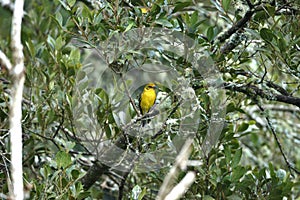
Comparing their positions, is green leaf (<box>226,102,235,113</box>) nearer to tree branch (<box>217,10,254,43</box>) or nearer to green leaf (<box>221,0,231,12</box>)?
tree branch (<box>217,10,254,43</box>)

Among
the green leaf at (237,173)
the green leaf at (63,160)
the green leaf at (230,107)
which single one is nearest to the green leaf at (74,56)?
the green leaf at (63,160)

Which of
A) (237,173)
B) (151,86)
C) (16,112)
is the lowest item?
(237,173)

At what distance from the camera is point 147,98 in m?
2.54

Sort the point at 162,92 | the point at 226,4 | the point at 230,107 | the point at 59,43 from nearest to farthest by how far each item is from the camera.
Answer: the point at 226,4 → the point at 230,107 → the point at 162,92 → the point at 59,43

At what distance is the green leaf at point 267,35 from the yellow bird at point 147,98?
0.62 m

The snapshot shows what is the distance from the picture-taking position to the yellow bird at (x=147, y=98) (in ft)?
8.06

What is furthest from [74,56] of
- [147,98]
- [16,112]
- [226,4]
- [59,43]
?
[16,112]

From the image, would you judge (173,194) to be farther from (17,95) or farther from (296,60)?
(296,60)

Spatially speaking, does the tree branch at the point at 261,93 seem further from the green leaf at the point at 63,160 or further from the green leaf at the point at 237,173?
the green leaf at the point at 63,160

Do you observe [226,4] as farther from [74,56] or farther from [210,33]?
[74,56]

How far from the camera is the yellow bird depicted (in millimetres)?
2456

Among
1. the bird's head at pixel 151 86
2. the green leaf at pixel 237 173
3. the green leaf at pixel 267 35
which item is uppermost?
the green leaf at pixel 267 35

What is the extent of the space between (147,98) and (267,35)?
0.71 metres

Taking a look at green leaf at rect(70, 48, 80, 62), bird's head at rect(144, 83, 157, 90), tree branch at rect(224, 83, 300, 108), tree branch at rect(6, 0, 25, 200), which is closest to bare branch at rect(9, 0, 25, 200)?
tree branch at rect(6, 0, 25, 200)
